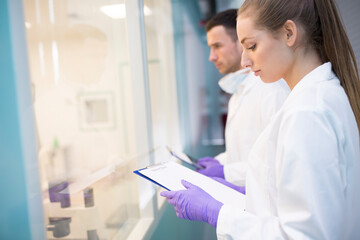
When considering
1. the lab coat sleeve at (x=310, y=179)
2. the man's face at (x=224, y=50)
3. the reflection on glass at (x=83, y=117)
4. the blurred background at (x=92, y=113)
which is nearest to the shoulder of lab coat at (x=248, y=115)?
the man's face at (x=224, y=50)

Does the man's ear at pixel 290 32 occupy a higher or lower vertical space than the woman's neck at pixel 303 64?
higher

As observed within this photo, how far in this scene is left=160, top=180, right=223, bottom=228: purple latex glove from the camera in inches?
29.5

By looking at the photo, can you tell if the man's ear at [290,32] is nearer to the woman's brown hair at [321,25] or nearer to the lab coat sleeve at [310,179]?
the woman's brown hair at [321,25]

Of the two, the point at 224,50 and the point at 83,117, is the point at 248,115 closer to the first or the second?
the point at 224,50

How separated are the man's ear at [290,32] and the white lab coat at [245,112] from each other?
0.60m

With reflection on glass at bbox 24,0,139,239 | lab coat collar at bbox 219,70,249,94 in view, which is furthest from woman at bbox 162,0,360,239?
lab coat collar at bbox 219,70,249,94

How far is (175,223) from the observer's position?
1.63 m

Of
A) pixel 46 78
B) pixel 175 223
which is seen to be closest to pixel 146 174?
pixel 175 223

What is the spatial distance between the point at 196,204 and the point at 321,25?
22.9 inches

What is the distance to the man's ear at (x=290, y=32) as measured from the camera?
68 cm

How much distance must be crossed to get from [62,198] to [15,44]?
1.64 feet

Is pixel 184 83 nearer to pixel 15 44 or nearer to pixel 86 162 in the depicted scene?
pixel 86 162

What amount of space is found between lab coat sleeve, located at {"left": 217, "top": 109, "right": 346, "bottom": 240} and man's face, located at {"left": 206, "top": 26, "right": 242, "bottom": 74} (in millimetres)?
1059

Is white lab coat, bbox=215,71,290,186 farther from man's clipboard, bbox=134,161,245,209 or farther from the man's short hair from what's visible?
man's clipboard, bbox=134,161,245,209
